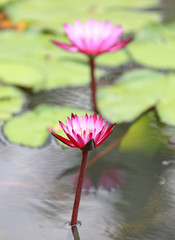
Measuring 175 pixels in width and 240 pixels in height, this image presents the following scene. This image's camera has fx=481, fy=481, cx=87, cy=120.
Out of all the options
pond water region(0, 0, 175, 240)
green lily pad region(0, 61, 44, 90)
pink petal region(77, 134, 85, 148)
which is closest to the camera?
pink petal region(77, 134, 85, 148)

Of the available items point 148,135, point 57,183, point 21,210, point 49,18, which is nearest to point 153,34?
point 49,18

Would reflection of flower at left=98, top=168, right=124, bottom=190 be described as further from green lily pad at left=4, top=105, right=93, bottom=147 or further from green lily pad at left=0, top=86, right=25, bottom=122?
green lily pad at left=0, top=86, right=25, bottom=122

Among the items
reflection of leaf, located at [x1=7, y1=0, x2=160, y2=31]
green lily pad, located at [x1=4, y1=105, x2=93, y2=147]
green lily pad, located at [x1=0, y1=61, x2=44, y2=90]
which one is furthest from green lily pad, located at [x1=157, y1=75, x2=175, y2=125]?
reflection of leaf, located at [x1=7, y1=0, x2=160, y2=31]

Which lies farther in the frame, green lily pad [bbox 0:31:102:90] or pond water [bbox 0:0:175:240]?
green lily pad [bbox 0:31:102:90]

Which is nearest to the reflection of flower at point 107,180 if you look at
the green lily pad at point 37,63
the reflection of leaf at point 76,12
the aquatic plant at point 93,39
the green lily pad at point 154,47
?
the aquatic plant at point 93,39

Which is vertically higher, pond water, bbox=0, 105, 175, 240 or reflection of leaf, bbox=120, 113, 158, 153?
reflection of leaf, bbox=120, 113, 158, 153

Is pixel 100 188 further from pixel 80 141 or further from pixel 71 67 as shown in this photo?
pixel 71 67

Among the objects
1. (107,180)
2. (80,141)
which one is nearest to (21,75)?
(107,180)

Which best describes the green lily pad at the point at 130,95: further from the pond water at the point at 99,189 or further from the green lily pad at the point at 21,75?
the green lily pad at the point at 21,75
